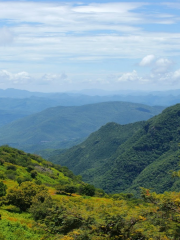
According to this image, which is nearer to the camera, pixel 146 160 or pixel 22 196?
pixel 22 196

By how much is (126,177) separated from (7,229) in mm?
142662

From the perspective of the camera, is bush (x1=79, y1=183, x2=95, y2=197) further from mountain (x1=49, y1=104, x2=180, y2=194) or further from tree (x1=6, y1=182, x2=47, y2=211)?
mountain (x1=49, y1=104, x2=180, y2=194)

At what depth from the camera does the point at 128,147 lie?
649 feet

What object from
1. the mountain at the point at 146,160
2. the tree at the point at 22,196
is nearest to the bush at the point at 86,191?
the tree at the point at 22,196

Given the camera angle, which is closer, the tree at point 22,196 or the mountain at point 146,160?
the tree at point 22,196

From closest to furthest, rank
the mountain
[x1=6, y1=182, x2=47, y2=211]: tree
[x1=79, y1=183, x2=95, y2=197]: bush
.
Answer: [x1=6, y1=182, x2=47, y2=211]: tree → [x1=79, y1=183, x2=95, y2=197]: bush → the mountain

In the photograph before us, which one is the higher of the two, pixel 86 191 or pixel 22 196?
pixel 22 196

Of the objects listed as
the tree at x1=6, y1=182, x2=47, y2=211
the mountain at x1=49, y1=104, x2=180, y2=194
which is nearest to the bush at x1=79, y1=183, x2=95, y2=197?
the tree at x1=6, y1=182, x2=47, y2=211

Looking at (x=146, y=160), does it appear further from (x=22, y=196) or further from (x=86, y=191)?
(x=22, y=196)

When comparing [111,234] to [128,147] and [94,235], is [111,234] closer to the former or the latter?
[94,235]

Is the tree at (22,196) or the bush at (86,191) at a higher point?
the tree at (22,196)

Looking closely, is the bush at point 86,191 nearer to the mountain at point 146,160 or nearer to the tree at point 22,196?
the tree at point 22,196

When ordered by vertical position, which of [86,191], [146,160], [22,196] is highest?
[22,196]

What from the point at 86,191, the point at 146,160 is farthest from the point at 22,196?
the point at 146,160
